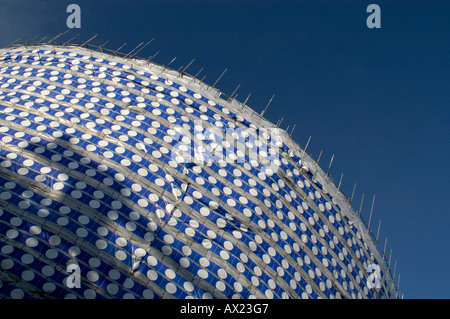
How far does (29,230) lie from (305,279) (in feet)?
42.3

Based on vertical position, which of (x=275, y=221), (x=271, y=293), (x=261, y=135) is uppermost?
(x=261, y=135)

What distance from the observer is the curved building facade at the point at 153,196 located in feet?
54.1

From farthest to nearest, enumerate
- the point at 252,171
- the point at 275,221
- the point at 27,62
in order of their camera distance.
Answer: the point at 27,62, the point at 252,171, the point at 275,221

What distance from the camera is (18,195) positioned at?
17.5 metres

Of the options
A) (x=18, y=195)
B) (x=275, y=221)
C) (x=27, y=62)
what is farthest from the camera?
(x=27, y=62)

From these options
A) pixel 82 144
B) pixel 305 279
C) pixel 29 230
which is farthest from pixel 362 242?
pixel 29 230

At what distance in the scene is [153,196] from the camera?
779 inches

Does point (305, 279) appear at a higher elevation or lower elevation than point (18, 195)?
higher

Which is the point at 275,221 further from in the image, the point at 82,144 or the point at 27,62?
the point at 27,62

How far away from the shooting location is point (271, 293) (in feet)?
63.2

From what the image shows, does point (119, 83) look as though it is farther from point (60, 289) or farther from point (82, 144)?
point (60, 289)

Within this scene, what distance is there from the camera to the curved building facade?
1650 centimetres

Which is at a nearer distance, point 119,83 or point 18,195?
point 18,195
